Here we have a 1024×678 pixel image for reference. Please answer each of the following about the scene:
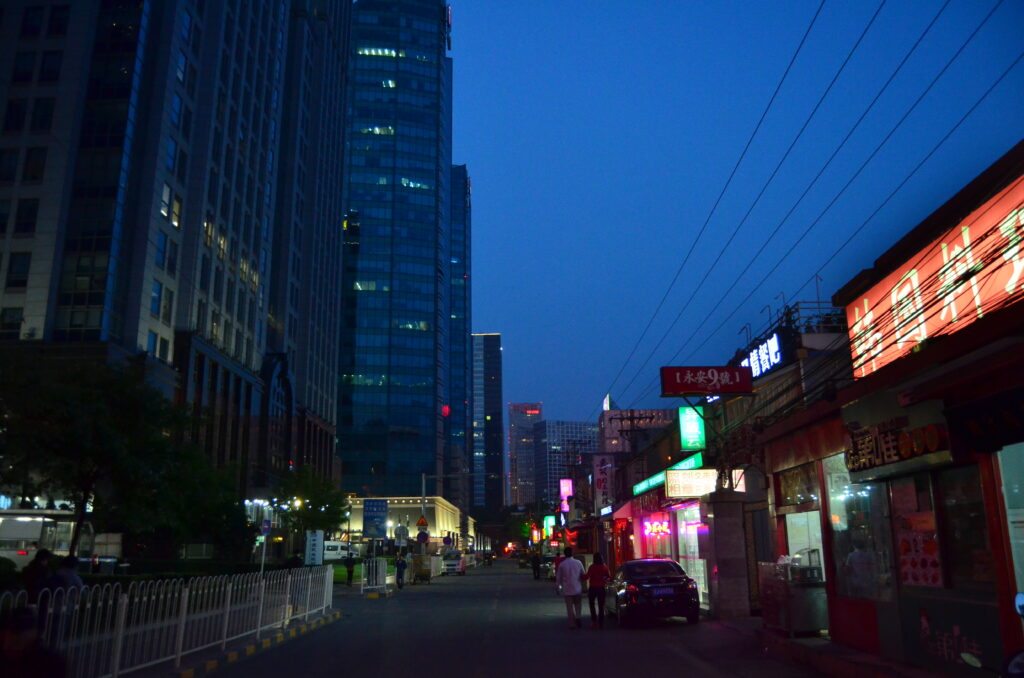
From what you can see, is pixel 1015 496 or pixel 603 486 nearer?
pixel 1015 496

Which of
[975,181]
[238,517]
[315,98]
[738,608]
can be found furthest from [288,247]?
[975,181]

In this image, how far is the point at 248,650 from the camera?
49.8ft

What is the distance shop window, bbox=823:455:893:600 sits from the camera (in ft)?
41.4

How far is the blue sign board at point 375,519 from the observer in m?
39.1

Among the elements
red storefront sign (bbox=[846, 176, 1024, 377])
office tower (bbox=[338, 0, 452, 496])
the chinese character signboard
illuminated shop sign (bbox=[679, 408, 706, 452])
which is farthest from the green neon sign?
office tower (bbox=[338, 0, 452, 496])

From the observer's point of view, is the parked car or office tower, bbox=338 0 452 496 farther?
office tower, bbox=338 0 452 496

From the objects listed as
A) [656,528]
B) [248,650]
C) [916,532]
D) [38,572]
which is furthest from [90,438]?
[656,528]

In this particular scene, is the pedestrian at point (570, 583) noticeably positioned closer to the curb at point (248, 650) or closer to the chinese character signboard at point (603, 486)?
the curb at point (248, 650)

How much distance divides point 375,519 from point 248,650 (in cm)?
2466

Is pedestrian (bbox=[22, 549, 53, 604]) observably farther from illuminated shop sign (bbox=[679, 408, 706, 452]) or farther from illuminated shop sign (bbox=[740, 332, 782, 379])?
illuminated shop sign (bbox=[679, 408, 706, 452])

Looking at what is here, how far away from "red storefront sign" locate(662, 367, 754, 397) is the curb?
1212cm

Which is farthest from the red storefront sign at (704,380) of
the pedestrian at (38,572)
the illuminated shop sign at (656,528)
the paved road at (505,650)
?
the pedestrian at (38,572)

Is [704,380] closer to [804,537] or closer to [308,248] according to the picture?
[804,537]

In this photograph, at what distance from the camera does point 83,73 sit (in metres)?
49.0
